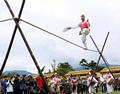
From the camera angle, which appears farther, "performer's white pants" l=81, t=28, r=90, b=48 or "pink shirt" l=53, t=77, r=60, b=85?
"pink shirt" l=53, t=77, r=60, b=85

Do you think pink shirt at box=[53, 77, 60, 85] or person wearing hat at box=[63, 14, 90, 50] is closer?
person wearing hat at box=[63, 14, 90, 50]

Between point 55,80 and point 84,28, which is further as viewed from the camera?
point 55,80

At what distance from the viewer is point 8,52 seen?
12.9 m

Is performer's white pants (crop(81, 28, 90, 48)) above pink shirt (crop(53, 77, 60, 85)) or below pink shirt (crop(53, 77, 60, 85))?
above

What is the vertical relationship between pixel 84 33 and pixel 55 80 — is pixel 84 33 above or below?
above

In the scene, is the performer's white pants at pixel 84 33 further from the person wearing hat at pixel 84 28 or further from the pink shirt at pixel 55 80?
the pink shirt at pixel 55 80

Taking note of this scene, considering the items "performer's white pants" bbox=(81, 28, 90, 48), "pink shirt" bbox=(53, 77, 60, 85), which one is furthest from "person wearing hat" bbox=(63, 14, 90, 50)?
"pink shirt" bbox=(53, 77, 60, 85)

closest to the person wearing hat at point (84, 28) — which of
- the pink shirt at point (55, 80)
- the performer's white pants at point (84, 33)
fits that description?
the performer's white pants at point (84, 33)

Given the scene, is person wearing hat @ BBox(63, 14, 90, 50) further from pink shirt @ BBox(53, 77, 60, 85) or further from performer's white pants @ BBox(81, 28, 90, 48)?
pink shirt @ BBox(53, 77, 60, 85)

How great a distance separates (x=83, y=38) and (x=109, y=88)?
9.48 m

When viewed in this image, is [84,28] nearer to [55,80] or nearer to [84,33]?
[84,33]

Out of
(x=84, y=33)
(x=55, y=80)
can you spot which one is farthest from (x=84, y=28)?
(x=55, y=80)

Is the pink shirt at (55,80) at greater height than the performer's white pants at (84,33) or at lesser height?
lesser

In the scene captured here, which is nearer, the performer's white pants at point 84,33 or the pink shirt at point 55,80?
the performer's white pants at point 84,33
